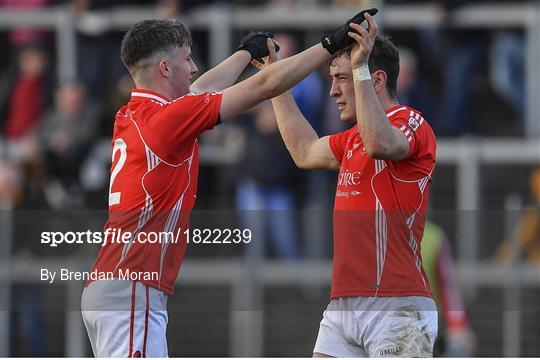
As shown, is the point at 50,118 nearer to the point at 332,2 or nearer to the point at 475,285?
the point at 332,2

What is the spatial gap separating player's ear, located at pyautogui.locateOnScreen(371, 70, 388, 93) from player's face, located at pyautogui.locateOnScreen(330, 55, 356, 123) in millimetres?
115

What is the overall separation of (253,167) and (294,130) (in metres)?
4.83

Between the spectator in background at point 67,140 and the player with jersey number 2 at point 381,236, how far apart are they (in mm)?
5960

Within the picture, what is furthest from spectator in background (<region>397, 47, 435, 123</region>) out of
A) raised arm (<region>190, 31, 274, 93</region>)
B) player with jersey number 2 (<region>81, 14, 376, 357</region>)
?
player with jersey number 2 (<region>81, 14, 376, 357</region>)

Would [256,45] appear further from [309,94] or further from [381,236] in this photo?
[309,94]

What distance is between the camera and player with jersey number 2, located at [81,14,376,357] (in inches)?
265

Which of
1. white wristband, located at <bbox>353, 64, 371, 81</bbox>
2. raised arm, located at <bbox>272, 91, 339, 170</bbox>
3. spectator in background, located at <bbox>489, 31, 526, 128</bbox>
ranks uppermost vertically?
spectator in background, located at <bbox>489, 31, 526, 128</bbox>

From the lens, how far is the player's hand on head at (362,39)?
660 centimetres

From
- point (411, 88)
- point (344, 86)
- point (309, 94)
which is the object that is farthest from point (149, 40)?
point (411, 88)

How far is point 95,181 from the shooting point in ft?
42.7

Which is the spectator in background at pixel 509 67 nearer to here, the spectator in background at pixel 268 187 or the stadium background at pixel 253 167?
the stadium background at pixel 253 167

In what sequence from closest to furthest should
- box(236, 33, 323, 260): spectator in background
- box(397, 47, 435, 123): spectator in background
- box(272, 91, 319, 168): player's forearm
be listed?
box(272, 91, 319, 168): player's forearm < box(236, 33, 323, 260): spectator in background < box(397, 47, 435, 123): spectator in background

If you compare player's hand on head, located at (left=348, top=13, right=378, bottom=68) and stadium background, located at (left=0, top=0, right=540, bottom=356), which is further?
stadium background, located at (left=0, top=0, right=540, bottom=356)

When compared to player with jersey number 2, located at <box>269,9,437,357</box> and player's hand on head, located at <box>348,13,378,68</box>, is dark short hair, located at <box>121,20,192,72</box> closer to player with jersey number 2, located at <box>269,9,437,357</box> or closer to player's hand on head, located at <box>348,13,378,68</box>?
player with jersey number 2, located at <box>269,9,437,357</box>
